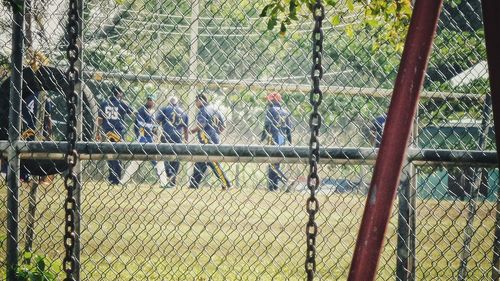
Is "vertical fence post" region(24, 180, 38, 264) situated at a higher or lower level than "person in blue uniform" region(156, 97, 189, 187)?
lower

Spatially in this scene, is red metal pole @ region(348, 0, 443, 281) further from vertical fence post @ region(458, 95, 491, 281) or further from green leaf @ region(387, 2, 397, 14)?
vertical fence post @ region(458, 95, 491, 281)

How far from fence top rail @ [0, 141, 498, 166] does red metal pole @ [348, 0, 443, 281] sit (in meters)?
1.88

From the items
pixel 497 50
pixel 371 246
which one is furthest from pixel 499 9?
pixel 371 246

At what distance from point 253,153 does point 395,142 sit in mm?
1937

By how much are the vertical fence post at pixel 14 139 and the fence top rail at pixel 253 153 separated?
162mm

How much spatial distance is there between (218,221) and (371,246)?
17.1ft

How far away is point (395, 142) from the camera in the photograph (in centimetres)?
95

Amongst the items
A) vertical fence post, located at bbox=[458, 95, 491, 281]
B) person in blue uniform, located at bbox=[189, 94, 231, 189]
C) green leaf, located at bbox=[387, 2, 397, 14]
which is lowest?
vertical fence post, located at bbox=[458, 95, 491, 281]

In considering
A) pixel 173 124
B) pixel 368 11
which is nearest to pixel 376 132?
pixel 368 11

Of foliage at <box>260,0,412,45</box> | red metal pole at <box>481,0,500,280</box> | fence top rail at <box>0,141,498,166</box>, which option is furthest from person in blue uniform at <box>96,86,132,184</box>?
red metal pole at <box>481,0,500,280</box>

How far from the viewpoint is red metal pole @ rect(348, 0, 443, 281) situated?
37.1 inches

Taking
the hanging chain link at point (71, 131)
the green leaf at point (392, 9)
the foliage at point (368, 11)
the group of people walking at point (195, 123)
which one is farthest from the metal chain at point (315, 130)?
the group of people walking at point (195, 123)

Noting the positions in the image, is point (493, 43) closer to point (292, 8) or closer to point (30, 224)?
point (292, 8)

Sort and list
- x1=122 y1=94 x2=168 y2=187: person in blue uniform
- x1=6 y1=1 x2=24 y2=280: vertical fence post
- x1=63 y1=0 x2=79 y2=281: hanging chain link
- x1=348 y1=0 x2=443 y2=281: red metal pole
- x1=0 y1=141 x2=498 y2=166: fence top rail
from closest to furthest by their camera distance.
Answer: x1=348 y1=0 x2=443 y2=281: red metal pole, x1=63 y1=0 x2=79 y2=281: hanging chain link, x1=0 y1=141 x2=498 y2=166: fence top rail, x1=6 y1=1 x2=24 y2=280: vertical fence post, x1=122 y1=94 x2=168 y2=187: person in blue uniform
